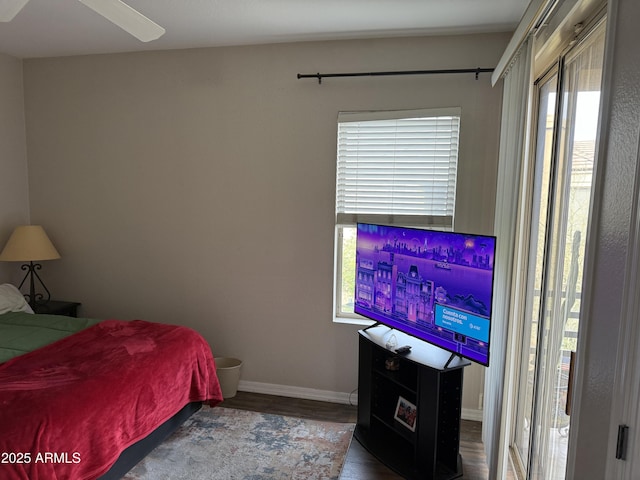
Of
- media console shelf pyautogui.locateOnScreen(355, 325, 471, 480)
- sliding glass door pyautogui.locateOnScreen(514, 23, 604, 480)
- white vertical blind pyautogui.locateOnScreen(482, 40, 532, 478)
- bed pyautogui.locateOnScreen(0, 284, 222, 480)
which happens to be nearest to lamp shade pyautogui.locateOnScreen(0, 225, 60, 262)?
bed pyautogui.locateOnScreen(0, 284, 222, 480)

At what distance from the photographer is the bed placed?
1.83m

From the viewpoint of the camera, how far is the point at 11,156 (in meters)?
3.72

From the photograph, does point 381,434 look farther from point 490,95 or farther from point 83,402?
point 490,95

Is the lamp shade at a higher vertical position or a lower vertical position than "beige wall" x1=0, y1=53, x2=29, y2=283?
lower

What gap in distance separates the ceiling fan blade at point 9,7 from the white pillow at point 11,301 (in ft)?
7.29

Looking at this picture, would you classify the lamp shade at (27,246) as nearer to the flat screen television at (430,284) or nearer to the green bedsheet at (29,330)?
the green bedsheet at (29,330)

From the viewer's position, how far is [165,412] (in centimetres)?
249

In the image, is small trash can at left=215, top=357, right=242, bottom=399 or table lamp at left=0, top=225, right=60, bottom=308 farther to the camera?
table lamp at left=0, top=225, right=60, bottom=308

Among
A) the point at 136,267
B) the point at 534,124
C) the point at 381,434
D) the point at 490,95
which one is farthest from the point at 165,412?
the point at 490,95

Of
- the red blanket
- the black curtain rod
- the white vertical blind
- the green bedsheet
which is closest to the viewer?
the red blanket

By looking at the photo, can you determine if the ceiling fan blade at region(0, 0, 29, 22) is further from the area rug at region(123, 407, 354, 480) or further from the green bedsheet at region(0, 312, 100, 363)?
the area rug at region(123, 407, 354, 480)

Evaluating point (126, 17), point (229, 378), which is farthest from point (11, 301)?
point (126, 17)

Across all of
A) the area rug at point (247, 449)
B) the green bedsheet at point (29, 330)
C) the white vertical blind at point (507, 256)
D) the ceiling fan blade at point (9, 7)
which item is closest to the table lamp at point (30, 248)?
the green bedsheet at point (29, 330)

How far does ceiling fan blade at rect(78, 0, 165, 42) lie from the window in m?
1.54
